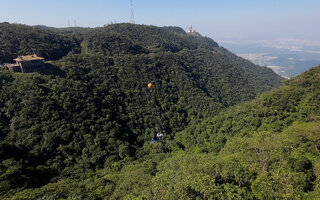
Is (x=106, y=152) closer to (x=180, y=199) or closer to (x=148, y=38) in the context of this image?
(x=180, y=199)


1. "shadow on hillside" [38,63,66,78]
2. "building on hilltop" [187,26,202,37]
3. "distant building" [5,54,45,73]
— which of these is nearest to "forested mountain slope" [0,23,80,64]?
"distant building" [5,54,45,73]

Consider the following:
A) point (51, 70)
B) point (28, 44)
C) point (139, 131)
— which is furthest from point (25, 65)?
point (139, 131)

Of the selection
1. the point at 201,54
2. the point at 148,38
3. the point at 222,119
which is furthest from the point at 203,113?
the point at 148,38

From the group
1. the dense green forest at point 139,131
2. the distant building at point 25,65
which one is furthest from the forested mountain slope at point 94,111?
the distant building at point 25,65

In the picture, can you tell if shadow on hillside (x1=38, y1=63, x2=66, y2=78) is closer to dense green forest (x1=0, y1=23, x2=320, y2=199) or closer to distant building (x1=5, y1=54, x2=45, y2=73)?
dense green forest (x1=0, y1=23, x2=320, y2=199)

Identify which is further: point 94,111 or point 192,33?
point 192,33

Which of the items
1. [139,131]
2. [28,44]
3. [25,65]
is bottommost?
[139,131]

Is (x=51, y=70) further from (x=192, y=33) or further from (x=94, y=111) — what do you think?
(x=192, y=33)

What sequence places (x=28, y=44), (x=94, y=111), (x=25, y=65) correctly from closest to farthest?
1. (x=94, y=111)
2. (x=25, y=65)
3. (x=28, y=44)

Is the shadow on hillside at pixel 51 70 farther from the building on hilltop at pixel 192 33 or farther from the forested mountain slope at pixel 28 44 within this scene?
the building on hilltop at pixel 192 33
